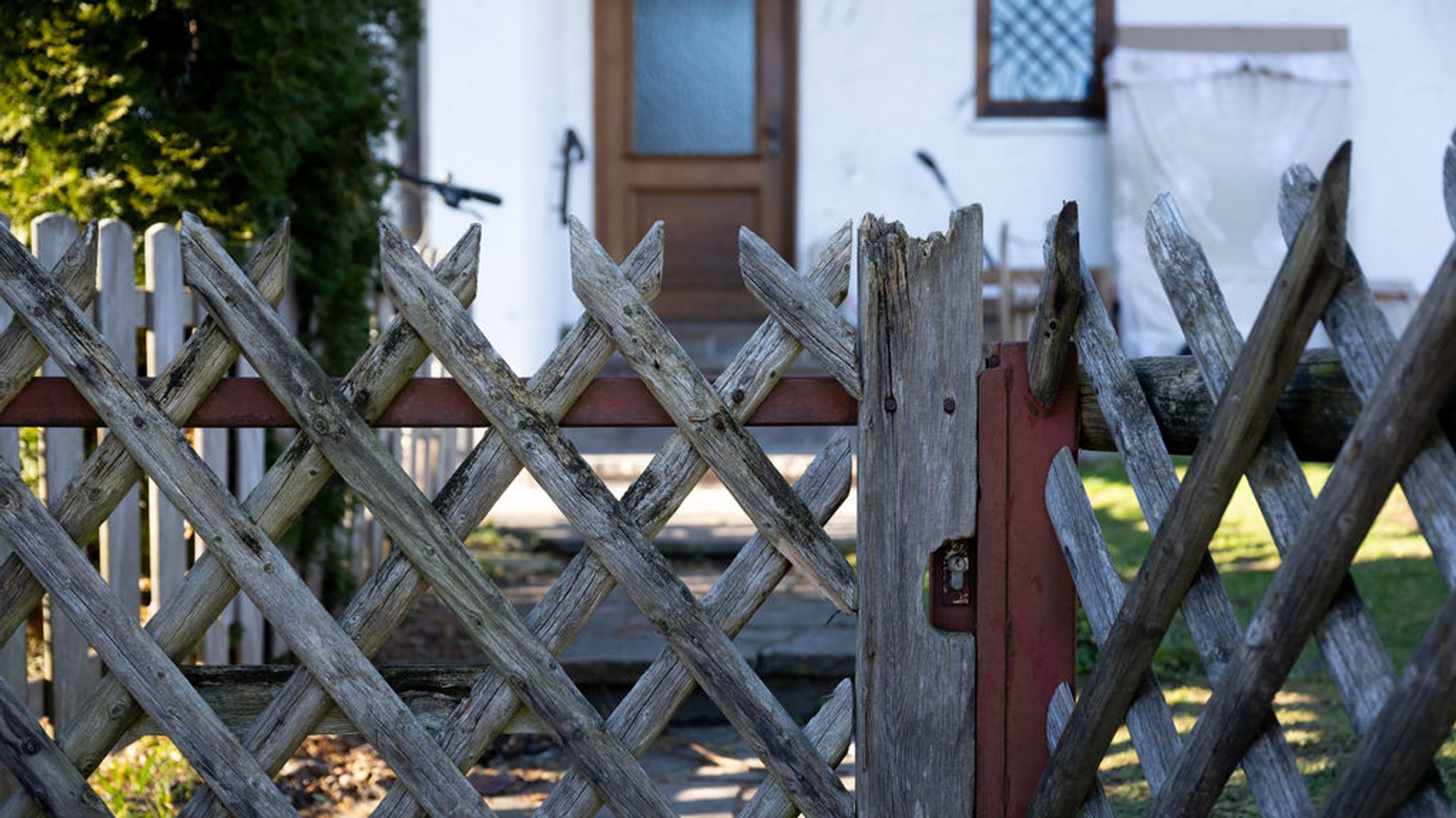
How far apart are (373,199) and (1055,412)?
9.97 feet

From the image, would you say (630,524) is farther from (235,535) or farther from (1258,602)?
(1258,602)

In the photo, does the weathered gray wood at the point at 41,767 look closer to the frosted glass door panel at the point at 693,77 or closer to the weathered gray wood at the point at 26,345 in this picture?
the weathered gray wood at the point at 26,345

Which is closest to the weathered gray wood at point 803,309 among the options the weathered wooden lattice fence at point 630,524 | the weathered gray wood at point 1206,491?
the weathered wooden lattice fence at point 630,524

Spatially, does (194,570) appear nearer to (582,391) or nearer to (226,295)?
(226,295)

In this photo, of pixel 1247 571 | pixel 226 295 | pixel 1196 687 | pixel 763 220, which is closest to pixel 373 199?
pixel 226 295

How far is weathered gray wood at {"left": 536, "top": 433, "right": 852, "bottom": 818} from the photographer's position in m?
1.97

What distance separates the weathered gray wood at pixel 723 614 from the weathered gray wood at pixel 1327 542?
58 cm

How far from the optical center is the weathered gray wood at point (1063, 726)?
1859 millimetres

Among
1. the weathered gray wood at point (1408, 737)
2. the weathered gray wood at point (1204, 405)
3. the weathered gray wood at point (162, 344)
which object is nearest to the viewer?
the weathered gray wood at point (1408, 737)

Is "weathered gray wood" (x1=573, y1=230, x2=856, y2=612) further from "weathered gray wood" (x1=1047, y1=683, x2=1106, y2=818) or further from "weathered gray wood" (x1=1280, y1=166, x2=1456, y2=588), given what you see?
"weathered gray wood" (x1=1280, y1=166, x2=1456, y2=588)

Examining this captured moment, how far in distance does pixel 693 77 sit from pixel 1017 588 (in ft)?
27.1

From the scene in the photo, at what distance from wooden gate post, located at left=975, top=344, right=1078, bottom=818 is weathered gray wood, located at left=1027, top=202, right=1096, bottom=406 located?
0.03 meters

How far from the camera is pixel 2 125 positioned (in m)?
3.45

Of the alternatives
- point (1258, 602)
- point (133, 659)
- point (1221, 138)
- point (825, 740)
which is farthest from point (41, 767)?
point (1221, 138)
